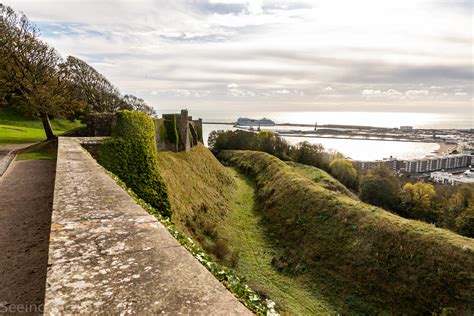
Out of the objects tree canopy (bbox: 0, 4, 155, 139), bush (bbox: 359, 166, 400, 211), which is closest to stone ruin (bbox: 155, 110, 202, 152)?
tree canopy (bbox: 0, 4, 155, 139)

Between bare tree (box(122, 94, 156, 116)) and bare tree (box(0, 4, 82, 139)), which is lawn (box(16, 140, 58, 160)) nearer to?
bare tree (box(0, 4, 82, 139))

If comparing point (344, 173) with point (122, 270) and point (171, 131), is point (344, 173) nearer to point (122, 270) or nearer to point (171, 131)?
point (171, 131)

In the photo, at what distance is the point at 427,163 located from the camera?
322 feet

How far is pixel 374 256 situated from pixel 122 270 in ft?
57.6

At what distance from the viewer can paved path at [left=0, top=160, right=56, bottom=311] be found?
14.2 feet

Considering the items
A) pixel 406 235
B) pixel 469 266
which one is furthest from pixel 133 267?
pixel 406 235

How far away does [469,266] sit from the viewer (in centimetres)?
1470

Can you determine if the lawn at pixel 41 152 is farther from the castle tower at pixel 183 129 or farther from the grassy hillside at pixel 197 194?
the castle tower at pixel 183 129

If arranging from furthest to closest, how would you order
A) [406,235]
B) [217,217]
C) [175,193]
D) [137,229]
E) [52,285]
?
[217,217]
[175,193]
[406,235]
[137,229]
[52,285]

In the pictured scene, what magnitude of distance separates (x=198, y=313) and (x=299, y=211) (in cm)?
2299

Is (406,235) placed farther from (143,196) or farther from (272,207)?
(143,196)

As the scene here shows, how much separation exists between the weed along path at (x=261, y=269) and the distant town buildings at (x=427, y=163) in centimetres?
6557

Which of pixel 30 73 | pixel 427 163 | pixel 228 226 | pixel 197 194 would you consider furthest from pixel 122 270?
pixel 427 163

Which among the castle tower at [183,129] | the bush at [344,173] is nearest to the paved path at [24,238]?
the castle tower at [183,129]
